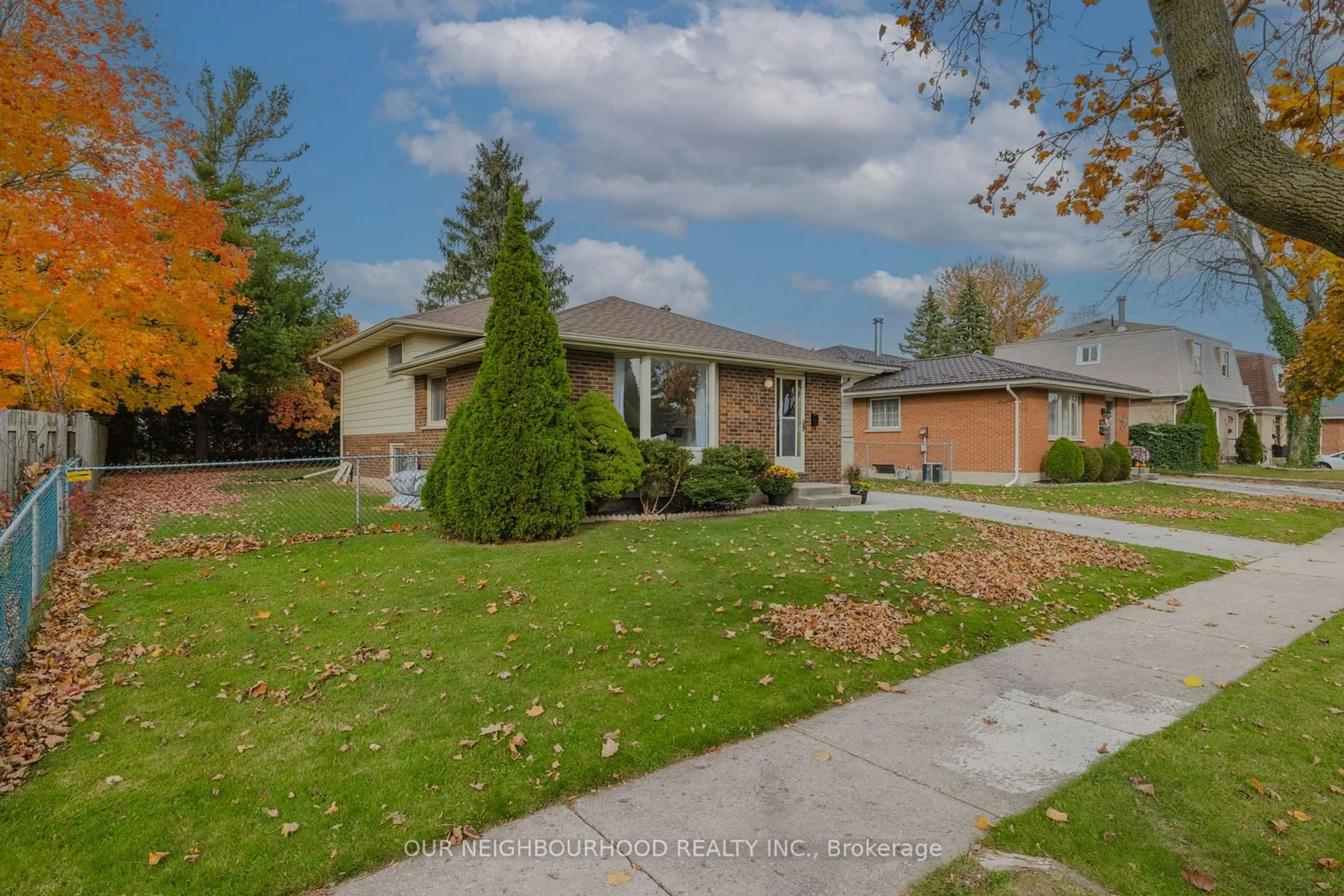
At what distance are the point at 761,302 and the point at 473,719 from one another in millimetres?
19715

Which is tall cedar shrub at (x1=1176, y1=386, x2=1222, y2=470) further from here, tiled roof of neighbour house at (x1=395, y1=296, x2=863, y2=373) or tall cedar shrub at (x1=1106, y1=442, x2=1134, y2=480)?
tiled roof of neighbour house at (x1=395, y1=296, x2=863, y2=373)

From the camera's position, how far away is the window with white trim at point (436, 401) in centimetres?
1398

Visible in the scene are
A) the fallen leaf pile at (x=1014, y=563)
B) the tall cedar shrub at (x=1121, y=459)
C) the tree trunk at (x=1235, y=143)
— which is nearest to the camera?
the tree trunk at (x=1235, y=143)

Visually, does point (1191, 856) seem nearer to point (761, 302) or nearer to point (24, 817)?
point (24, 817)

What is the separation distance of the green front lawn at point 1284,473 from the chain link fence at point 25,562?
3065cm

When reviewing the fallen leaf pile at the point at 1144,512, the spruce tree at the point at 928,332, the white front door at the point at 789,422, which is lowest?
the fallen leaf pile at the point at 1144,512

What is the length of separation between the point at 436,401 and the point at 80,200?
6804mm

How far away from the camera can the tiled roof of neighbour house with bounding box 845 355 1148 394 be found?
1866cm

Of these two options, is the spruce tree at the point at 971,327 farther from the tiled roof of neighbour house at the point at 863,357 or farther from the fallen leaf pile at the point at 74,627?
the fallen leaf pile at the point at 74,627

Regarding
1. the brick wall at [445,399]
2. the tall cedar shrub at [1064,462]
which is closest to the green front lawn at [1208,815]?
the brick wall at [445,399]

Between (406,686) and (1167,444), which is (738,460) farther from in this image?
(1167,444)

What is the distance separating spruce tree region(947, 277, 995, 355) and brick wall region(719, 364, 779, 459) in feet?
95.8

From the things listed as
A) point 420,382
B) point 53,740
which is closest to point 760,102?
point 420,382

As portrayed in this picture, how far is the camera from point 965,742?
12.0 feet
